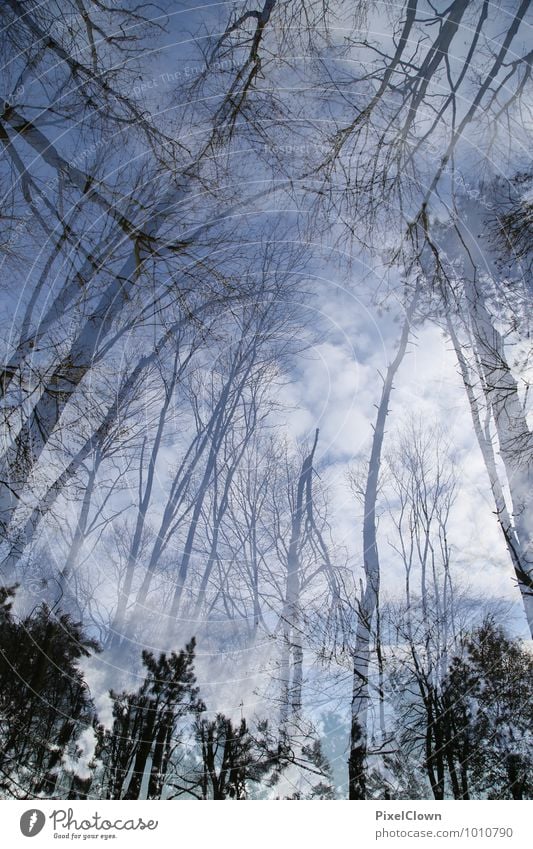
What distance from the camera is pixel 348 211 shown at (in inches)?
199

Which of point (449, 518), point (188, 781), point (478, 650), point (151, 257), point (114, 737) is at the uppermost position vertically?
point (151, 257)

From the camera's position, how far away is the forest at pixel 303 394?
3.85 metres

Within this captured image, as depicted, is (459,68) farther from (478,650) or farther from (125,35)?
(478,650)

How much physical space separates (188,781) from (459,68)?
6.66m

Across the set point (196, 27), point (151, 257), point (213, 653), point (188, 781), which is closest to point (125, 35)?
point (196, 27)
